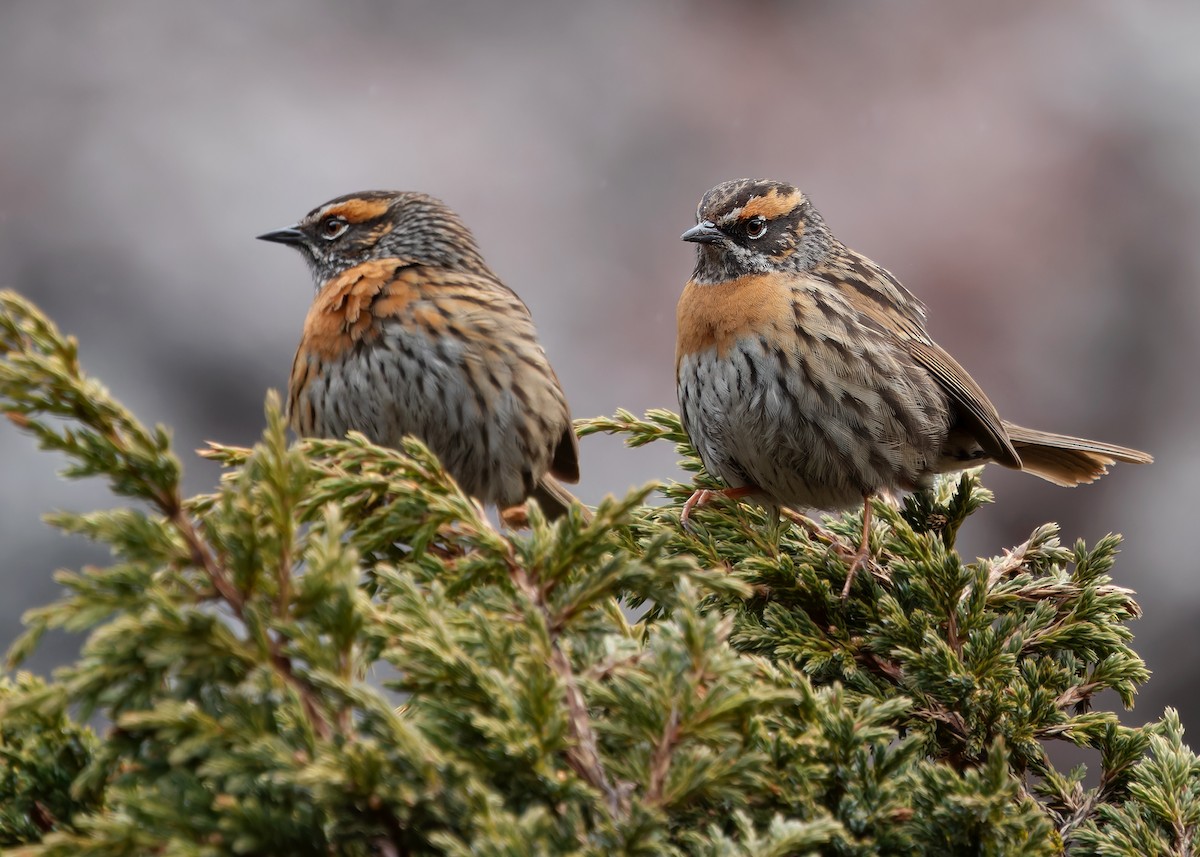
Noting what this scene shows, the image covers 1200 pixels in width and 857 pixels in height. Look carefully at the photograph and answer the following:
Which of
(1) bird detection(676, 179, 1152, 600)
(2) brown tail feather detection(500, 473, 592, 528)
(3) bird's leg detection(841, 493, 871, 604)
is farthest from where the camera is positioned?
(2) brown tail feather detection(500, 473, 592, 528)

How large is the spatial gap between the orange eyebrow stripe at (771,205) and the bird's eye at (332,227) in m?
1.57

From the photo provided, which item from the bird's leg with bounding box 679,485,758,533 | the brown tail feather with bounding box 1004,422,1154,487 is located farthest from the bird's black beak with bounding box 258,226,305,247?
the brown tail feather with bounding box 1004,422,1154,487

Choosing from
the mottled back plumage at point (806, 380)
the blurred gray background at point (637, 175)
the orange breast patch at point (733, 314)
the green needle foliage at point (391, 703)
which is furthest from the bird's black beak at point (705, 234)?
the blurred gray background at point (637, 175)

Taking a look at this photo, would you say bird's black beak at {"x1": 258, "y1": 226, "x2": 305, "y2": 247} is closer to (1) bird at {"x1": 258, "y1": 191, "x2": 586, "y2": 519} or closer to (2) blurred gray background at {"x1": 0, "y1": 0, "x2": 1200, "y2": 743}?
(1) bird at {"x1": 258, "y1": 191, "x2": 586, "y2": 519}

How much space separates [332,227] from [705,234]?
1509 mm

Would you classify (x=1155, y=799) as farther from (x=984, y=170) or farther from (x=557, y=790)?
(x=984, y=170)

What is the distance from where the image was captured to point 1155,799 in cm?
253

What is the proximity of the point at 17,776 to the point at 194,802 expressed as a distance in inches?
21.4

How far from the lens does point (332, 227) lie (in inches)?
196


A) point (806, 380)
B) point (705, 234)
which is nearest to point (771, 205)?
point (705, 234)

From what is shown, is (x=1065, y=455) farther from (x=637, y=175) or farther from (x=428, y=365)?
(x=637, y=175)

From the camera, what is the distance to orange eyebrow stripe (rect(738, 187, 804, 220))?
4.48m

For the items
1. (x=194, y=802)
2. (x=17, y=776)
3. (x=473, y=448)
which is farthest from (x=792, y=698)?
(x=473, y=448)

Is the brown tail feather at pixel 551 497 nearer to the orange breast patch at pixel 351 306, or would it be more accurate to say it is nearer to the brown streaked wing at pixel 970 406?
the orange breast patch at pixel 351 306
